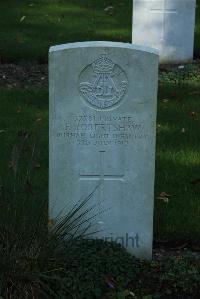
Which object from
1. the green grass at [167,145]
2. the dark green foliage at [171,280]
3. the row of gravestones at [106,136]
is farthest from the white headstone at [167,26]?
the dark green foliage at [171,280]

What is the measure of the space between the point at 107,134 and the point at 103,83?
0.99 feet

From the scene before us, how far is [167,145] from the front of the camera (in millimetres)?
6660

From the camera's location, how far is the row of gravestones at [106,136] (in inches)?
172

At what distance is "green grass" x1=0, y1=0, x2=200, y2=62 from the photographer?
34.7 ft

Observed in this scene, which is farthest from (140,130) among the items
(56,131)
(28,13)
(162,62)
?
(28,13)

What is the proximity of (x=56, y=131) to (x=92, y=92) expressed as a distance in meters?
0.31

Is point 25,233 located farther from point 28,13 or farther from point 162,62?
point 28,13

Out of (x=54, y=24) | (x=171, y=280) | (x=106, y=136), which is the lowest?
(x=171, y=280)

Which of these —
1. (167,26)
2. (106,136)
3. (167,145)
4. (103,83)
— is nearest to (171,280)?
(106,136)

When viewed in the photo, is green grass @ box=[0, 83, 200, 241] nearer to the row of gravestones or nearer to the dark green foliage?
the row of gravestones

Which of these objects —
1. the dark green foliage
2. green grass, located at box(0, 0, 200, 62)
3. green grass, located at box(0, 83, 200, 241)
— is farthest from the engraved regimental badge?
green grass, located at box(0, 0, 200, 62)

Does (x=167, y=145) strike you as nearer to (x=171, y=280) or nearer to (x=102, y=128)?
(x=102, y=128)

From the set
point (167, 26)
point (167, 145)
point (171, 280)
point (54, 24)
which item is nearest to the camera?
Result: point (171, 280)

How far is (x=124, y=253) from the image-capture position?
459 centimetres
